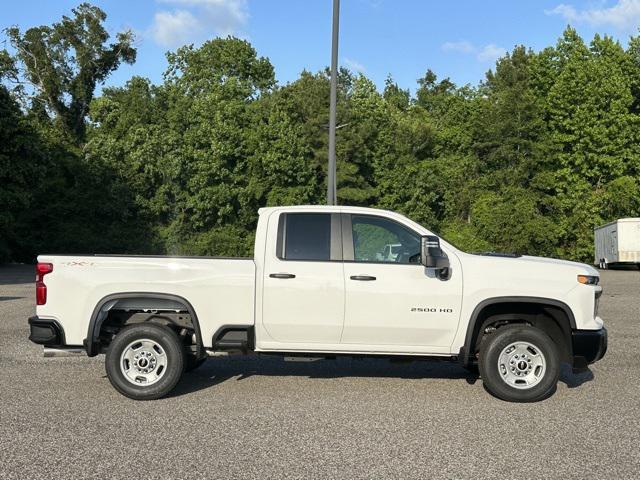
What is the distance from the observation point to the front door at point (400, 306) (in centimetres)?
712

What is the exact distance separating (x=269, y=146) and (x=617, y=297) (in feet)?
108

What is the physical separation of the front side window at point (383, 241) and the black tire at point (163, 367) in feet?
6.93

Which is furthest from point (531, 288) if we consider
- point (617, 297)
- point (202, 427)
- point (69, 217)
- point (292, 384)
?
point (69, 217)

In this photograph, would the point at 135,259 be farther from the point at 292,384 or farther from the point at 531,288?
the point at 531,288

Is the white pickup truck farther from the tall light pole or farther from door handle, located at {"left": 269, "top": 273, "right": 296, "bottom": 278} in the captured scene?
the tall light pole

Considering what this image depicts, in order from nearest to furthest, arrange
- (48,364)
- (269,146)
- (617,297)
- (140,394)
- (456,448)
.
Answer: (456,448), (140,394), (48,364), (617,297), (269,146)

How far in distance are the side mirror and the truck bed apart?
177cm

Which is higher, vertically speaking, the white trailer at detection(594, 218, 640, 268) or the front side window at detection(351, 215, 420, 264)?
the white trailer at detection(594, 218, 640, 268)

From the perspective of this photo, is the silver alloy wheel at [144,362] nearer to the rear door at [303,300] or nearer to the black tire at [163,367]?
the black tire at [163,367]

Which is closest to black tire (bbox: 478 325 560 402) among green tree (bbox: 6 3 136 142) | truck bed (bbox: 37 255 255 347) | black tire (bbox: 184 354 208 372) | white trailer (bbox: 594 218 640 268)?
truck bed (bbox: 37 255 255 347)

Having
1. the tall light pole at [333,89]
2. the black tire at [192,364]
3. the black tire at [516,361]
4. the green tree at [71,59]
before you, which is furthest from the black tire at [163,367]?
the green tree at [71,59]

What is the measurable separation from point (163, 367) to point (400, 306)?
2.54 meters

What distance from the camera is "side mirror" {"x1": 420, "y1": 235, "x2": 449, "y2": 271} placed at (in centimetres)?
679

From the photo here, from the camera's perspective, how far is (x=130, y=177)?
49.6 meters
